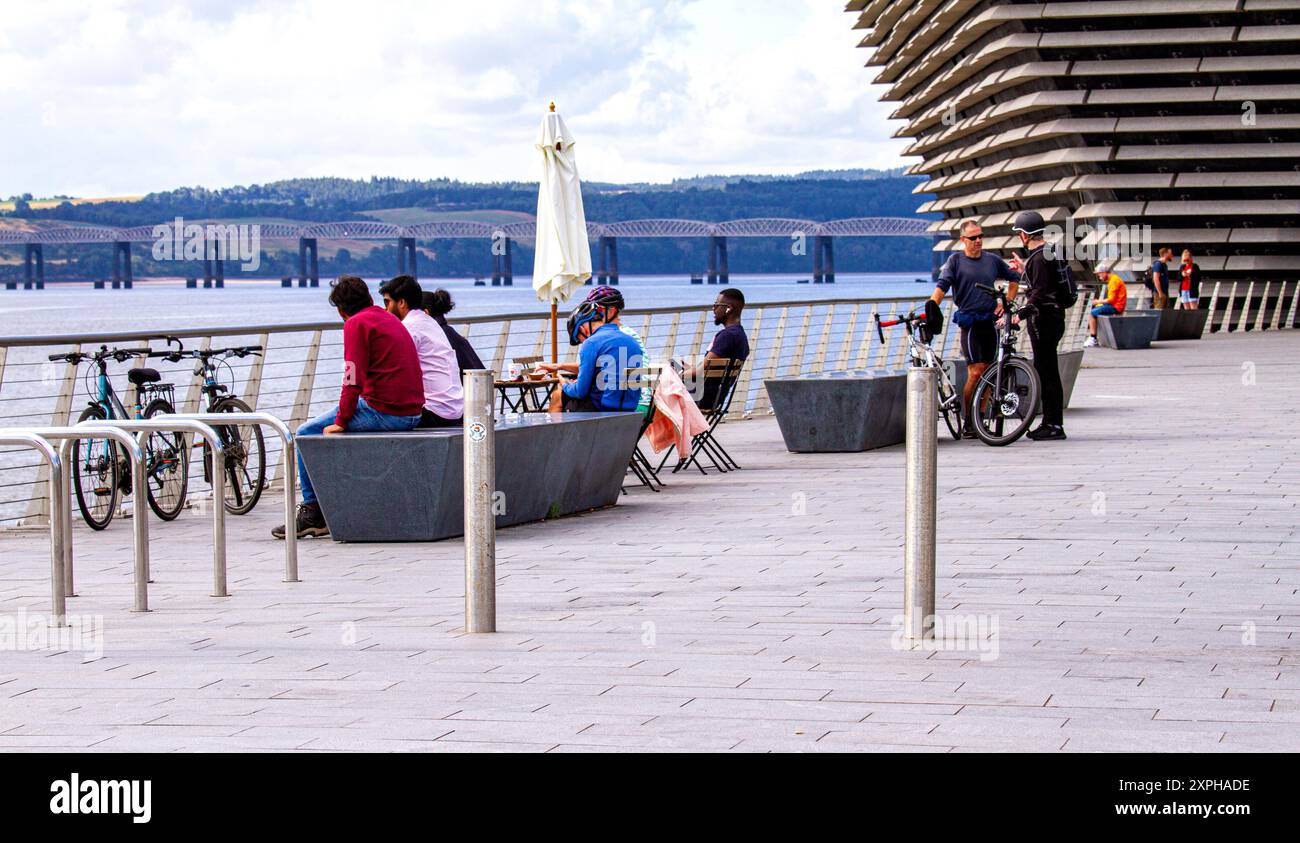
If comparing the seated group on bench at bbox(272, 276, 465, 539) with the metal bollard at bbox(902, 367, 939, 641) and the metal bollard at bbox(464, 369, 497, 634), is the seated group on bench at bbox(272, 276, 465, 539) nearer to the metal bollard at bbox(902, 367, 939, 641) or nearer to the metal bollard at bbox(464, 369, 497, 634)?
the metal bollard at bbox(464, 369, 497, 634)

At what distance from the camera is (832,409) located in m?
14.5

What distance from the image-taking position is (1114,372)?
1016 inches

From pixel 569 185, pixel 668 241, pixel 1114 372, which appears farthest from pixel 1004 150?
pixel 668 241

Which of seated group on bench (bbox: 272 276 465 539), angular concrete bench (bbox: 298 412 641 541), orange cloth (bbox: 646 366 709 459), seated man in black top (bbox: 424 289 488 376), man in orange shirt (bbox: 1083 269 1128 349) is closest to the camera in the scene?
angular concrete bench (bbox: 298 412 641 541)

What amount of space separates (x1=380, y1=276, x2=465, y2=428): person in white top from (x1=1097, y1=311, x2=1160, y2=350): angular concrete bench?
2432 centimetres

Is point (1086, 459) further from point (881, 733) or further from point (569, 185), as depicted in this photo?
point (881, 733)

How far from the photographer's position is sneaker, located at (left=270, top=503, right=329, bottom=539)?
9953mm

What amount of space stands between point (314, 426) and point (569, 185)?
18.1ft

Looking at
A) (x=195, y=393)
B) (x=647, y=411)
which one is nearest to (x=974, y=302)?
(x=647, y=411)

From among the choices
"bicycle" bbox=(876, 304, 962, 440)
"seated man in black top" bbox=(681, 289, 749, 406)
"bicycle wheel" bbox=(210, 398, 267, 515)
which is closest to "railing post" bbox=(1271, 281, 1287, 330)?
"bicycle" bbox=(876, 304, 962, 440)

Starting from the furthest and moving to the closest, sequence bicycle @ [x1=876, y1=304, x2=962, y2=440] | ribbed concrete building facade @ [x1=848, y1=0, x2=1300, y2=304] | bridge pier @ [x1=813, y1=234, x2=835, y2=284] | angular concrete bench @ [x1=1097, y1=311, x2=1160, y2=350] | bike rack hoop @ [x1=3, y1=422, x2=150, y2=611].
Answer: bridge pier @ [x1=813, y1=234, x2=835, y2=284] < ribbed concrete building facade @ [x1=848, y1=0, x2=1300, y2=304] < angular concrete bench @ [x1=1097, y1=311, x2=1160, y2=350] < bicycle @ [x1=876, y1=304, x2=962, y2=440] < bike rack hoop @ [x1=3, y1=422, x2=150, y2=611]

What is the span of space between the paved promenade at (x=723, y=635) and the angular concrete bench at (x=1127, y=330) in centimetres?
2195

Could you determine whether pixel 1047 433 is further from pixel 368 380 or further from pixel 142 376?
pixel 142 376

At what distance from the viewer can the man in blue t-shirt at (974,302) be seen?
14.5 metres
